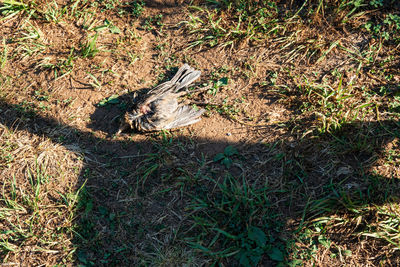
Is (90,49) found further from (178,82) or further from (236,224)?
(236,224)

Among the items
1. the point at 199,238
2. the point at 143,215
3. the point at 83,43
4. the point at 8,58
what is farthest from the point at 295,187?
the point at 8,58

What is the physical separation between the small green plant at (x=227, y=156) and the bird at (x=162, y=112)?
1.51 ft

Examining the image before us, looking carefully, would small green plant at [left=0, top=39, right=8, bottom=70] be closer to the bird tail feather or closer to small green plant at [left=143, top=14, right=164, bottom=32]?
small green plant at [left=143, top=14, right=164, bottom=32]

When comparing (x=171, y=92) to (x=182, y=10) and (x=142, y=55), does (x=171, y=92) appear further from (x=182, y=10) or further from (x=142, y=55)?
(x=182, y=10)

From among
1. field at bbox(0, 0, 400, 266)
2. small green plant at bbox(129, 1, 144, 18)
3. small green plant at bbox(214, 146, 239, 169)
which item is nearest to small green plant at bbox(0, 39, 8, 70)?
field at bbox(0, 0, 400, 266)

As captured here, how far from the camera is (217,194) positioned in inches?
125

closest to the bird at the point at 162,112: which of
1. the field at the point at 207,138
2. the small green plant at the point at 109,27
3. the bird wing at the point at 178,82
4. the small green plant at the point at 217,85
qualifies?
the bird wing at the point at 178,82

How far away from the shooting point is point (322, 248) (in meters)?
2.90

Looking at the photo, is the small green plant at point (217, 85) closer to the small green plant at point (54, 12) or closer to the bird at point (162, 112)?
the bird at point (162, 112)

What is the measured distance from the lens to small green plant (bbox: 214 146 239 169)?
3.29 meters

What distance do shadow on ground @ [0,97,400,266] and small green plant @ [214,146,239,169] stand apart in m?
0.01

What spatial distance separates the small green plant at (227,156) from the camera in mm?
3289

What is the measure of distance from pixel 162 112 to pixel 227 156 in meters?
0.80

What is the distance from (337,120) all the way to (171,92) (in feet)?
5.63
